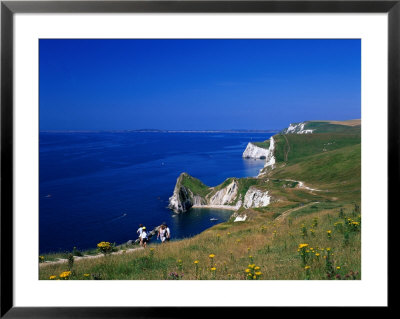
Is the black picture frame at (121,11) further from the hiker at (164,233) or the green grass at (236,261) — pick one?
the hiker at (164,233)

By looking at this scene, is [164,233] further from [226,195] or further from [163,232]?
[226,195]

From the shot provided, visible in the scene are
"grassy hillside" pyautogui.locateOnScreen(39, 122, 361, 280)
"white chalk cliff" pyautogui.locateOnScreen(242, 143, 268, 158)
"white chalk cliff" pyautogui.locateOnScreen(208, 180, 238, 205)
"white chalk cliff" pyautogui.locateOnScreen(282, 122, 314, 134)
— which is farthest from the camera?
"white chalk cliff" pyautogui.locateOnScreen(282, 122, 314, 134)

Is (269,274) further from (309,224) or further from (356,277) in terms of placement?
(309,224)

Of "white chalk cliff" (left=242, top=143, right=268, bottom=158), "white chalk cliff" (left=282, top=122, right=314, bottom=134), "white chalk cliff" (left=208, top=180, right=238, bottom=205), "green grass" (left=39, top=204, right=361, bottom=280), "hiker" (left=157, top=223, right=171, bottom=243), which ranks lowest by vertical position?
"white chalk cliff" (left=208, top=180, right=238, bottom=205)

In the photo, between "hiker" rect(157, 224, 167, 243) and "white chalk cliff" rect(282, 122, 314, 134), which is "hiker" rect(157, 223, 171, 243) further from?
"white chalk cliff" rect(282, 122, 314, 134)

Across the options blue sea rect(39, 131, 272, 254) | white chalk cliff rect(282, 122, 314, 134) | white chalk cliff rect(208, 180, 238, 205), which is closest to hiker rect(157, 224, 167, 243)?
blue sea rect(39, 131, 272, 254)

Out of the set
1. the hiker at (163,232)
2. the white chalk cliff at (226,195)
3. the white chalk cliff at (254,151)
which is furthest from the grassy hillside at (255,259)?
the white chalk cliff at (254,151)

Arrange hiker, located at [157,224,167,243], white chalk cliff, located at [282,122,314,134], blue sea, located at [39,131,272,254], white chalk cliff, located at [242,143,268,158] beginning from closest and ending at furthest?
hiker, located at [157,224,167,243] → blue sea, located at [39,131,272,254] → white chalk cliff, located at [242,143,268,158] → white chalk cliff, located at [282,122,314,134]
